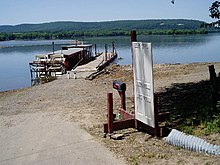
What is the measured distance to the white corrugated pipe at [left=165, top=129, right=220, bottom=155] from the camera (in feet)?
19.2

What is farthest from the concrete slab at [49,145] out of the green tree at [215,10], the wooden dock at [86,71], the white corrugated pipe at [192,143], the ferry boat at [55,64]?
the ferry boat at [55,64]

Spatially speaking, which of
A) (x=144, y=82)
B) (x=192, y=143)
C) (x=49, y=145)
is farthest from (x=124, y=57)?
(x=192, y=143)

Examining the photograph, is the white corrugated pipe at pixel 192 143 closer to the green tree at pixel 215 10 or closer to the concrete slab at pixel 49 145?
the concrete slab at pixel 49 145

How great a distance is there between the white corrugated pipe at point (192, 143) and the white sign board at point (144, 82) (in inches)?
27.3

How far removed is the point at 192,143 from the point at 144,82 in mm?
1773

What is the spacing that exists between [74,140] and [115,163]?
178cm

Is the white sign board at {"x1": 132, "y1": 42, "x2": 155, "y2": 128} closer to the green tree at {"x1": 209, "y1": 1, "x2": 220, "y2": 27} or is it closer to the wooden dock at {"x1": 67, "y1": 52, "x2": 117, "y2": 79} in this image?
the green tree at {"x1": 209, "y1": 1, "x2": 220, "y2": 27}

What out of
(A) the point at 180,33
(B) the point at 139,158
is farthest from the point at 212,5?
(A) the point at 180,33

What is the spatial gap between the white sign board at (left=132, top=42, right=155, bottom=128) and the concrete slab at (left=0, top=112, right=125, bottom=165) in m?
1.19

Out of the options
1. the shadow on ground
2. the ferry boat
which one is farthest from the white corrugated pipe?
the ferry boat

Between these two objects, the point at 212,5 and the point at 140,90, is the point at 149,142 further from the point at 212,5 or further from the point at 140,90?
the point at 212,5

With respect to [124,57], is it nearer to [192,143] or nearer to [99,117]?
[99,117]

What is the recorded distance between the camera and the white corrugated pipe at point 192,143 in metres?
5.86

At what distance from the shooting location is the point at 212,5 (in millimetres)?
12406
